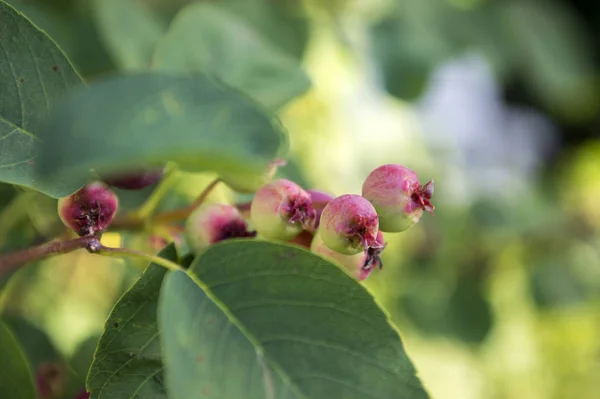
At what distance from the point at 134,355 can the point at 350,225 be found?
0.62 ft

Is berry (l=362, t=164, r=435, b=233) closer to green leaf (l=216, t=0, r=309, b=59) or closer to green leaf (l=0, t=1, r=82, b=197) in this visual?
green leaf (l=0, t=1, r=82, b=197)

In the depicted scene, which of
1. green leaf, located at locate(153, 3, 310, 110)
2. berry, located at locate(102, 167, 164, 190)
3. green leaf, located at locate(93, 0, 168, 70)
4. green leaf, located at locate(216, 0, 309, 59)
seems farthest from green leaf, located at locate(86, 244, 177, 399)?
green leaf, located at locate(216, 0, 309, 59)

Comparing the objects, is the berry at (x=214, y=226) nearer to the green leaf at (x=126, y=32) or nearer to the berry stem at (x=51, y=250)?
the berry stem at (x=51, y=250)

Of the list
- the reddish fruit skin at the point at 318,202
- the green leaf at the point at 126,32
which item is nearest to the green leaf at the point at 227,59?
the green leaf at the point at 126,32

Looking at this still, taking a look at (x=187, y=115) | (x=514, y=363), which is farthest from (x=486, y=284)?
(x=187, y=115)

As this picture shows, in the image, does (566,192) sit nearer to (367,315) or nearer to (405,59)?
(405,59)

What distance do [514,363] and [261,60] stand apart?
1.76 metres

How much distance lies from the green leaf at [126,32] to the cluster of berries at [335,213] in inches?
21.9

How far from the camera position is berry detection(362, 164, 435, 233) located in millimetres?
542

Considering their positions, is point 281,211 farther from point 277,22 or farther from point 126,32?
point 277,22

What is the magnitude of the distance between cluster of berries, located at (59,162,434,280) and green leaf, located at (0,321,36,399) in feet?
0.40

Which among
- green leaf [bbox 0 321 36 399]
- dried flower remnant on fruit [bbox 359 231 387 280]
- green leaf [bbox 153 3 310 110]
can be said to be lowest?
green leaf [bbox 0 321 36 399]

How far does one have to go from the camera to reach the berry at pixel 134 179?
0.59 metres

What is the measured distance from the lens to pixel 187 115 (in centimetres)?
37
